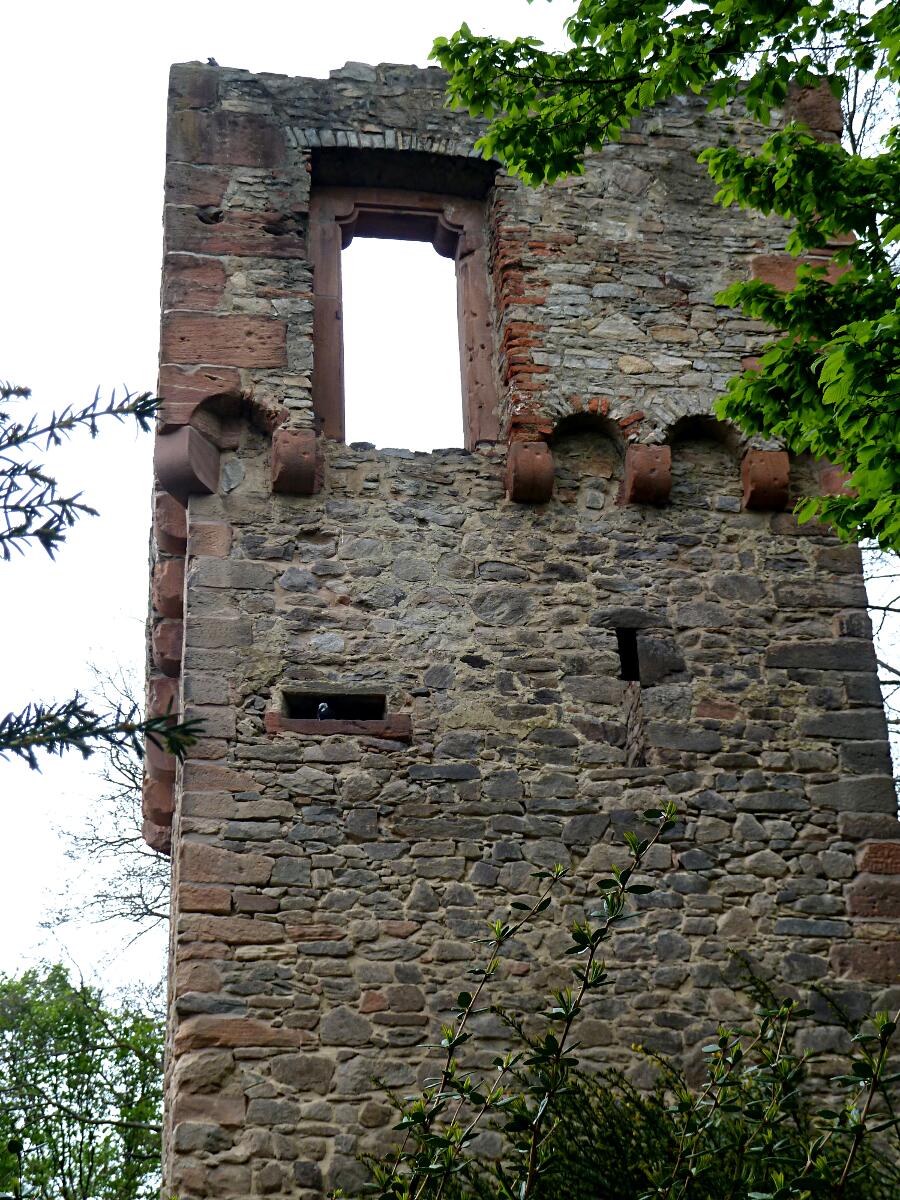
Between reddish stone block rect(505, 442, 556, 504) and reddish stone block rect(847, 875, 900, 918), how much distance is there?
2280 mm

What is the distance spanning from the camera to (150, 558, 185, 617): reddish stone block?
24.7 feet

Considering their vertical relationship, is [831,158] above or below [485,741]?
above

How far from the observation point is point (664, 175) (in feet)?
27.5

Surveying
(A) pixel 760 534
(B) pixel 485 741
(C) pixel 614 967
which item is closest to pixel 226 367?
(B) pixel 485 741

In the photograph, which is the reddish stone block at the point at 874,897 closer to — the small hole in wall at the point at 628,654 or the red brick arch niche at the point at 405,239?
the small hole in wall at the point at 628,654

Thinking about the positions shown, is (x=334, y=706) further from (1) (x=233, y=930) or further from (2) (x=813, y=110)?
(2) (x=813, y=110)

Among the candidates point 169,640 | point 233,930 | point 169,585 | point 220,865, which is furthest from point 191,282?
point 233,930

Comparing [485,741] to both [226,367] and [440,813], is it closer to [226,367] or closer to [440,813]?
[440,813]

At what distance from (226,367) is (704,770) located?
9.52 feet

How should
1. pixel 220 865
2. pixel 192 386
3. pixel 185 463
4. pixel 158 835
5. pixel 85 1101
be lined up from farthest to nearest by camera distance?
1. pixel 85 1101
2. pixel 158 835
3. pixel 192 386
4. pixel 185 463
5. pixel 220 865

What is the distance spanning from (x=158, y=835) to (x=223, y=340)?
8.65 ft

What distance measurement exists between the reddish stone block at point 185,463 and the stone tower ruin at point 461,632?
17mm

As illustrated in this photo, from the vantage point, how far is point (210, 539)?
7227 mm

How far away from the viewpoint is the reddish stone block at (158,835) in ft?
27.1
